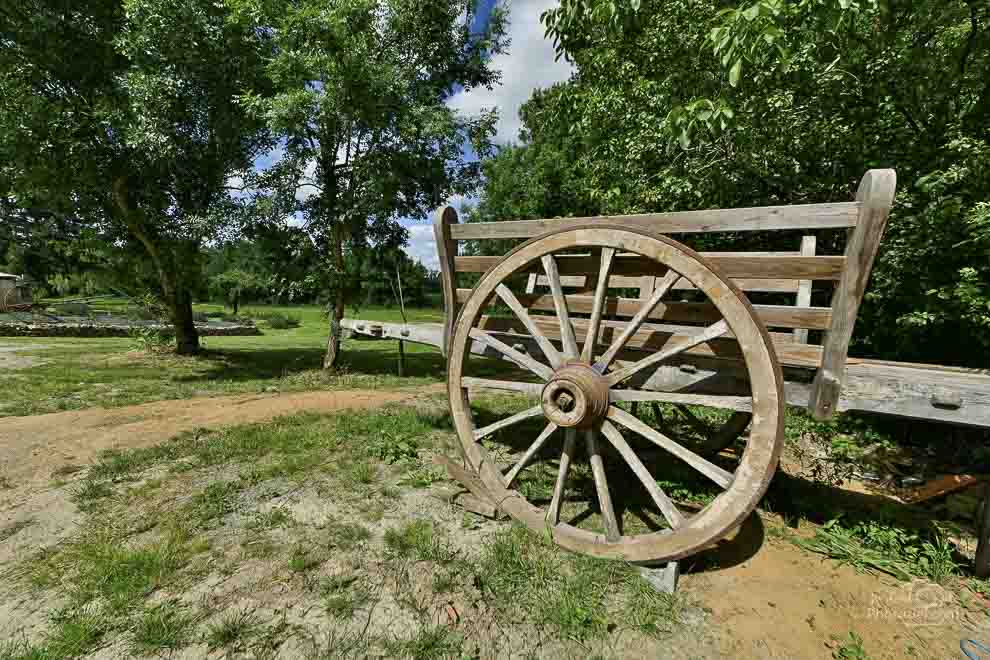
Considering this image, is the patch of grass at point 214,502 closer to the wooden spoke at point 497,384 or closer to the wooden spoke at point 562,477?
the wooden spoke at point 497,384

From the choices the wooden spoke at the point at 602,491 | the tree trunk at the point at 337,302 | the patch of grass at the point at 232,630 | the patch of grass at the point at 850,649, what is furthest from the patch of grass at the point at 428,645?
the tree trunk at the point at 337,302

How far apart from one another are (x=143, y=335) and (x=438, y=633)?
14.7 meters

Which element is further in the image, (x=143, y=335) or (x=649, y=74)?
(x=143, y=335)

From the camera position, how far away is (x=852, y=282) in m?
2.08

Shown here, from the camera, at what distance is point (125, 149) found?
9.00 metres

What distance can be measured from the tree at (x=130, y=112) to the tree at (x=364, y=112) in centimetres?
94

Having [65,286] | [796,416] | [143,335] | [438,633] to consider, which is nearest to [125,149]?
[143,335]

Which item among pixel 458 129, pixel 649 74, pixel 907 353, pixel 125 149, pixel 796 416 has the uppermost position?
pixel 649 74

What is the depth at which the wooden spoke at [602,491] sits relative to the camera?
8.53 ft

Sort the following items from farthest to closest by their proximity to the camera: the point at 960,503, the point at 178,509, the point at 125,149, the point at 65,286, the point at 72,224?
the point at 65,286 → the point at 72,224 → the point at 125,149 → the point at 960,503 → the point at 178,509

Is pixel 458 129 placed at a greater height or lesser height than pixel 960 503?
greater

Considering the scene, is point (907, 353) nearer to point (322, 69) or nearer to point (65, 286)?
point (322, 69)

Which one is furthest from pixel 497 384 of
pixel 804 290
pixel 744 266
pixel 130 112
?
pixel 130 112

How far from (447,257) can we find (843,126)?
6116mm
